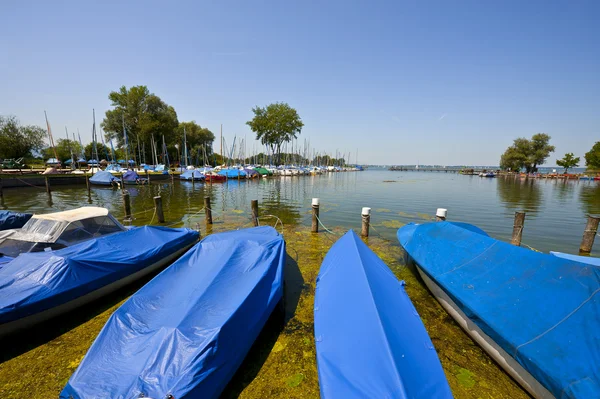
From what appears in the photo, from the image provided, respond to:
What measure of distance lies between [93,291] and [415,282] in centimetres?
992

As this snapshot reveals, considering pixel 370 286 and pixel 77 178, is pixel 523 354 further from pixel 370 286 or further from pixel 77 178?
pixel 77 178

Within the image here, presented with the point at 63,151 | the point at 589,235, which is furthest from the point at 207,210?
the point at 63,151

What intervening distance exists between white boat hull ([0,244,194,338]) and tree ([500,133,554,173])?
348 ft

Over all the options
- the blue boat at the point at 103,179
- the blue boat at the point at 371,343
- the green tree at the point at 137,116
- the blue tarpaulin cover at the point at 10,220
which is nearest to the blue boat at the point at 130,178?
the blue boat at the point at 103,179

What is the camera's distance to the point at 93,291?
6324 mm

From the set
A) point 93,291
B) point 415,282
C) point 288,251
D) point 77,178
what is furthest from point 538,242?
point 77,178

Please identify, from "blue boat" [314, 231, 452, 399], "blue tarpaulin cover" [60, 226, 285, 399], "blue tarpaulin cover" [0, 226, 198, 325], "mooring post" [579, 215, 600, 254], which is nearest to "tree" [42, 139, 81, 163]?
"blue tarpaulin cover" [0, 226, 198, 325]

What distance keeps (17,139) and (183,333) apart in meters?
69.9

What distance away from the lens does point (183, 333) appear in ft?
12.4

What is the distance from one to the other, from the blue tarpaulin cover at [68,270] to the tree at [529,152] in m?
106

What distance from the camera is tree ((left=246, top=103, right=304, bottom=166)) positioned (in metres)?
75.0

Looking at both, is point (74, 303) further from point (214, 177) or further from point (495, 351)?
point (214, 177)

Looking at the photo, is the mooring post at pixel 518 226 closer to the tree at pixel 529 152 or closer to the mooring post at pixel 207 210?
the mooring post at pixel 207 210

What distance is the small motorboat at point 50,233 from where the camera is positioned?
7684 mm
